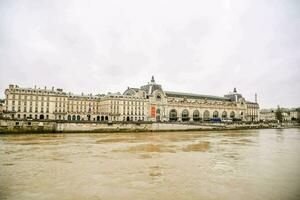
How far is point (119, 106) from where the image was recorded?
91250mm

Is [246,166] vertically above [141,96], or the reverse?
[141,96]

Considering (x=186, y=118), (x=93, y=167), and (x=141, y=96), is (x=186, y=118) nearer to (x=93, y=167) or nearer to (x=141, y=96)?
(x=141, y=96)

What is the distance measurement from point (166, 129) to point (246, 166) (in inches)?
2297

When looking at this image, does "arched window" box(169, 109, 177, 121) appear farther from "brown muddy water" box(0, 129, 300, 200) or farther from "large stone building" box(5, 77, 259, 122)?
"brown muddy water" box(0, 129, 300, 200)

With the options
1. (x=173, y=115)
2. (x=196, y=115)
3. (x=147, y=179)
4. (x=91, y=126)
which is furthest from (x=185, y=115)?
(x=147, y=179)

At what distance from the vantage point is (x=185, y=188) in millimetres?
13734

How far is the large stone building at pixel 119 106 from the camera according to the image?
7875cm

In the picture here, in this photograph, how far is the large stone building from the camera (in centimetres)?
7875

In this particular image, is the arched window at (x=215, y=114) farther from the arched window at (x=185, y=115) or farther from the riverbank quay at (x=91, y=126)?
the riverbank quay at (x=91, y=126)

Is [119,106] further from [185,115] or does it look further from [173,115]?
[185,115]

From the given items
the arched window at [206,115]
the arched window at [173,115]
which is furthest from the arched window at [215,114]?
the arched window at [173,115]

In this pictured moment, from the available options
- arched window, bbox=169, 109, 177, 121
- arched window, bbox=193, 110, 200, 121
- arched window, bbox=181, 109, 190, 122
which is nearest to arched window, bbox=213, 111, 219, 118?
arched window, bbox=193, 110, 200, 121

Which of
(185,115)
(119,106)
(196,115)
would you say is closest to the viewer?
(119,106)

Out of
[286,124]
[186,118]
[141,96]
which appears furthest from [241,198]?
[286,124]
